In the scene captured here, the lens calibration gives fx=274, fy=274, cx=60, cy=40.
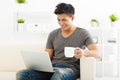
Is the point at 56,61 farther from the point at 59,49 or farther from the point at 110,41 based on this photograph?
the point at 110,41

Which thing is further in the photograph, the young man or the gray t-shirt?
the gray t-shirt

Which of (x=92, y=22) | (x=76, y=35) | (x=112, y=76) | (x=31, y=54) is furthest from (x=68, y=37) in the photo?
(x=112, y=76)

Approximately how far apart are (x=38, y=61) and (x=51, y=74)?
0.22 m

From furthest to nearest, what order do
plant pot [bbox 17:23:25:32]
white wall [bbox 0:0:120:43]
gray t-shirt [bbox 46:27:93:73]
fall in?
1. white wall [bbox 0:0:120:43]
2. plant pot [bbox 17:23:25:32]
3. gray t-shirt [bbox 46:27:93:73]

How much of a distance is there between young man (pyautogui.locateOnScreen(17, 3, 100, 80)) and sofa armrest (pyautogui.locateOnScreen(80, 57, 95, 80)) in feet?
0.16

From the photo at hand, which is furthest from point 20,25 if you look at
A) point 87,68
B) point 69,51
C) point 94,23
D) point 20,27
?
point 69,51

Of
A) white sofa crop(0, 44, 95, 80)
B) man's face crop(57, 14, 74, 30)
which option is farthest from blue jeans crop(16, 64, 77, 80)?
white sofa crop(0, 44, 95, 80)

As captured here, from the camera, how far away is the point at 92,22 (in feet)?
13.9

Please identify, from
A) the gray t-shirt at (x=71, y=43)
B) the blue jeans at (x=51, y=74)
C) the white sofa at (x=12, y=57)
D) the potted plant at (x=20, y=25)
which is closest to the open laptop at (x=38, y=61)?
the blue jeans at (x=51, y=74)

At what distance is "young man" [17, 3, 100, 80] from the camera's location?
2258 mm

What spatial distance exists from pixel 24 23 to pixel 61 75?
2.41m

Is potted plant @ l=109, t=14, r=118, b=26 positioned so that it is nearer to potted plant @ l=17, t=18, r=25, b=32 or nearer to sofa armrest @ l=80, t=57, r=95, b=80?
potted plant @ l=17, t=18, r=25, b=32

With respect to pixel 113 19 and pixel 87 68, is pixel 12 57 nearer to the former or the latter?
pixel 87 68

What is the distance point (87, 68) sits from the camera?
90.3 inches
